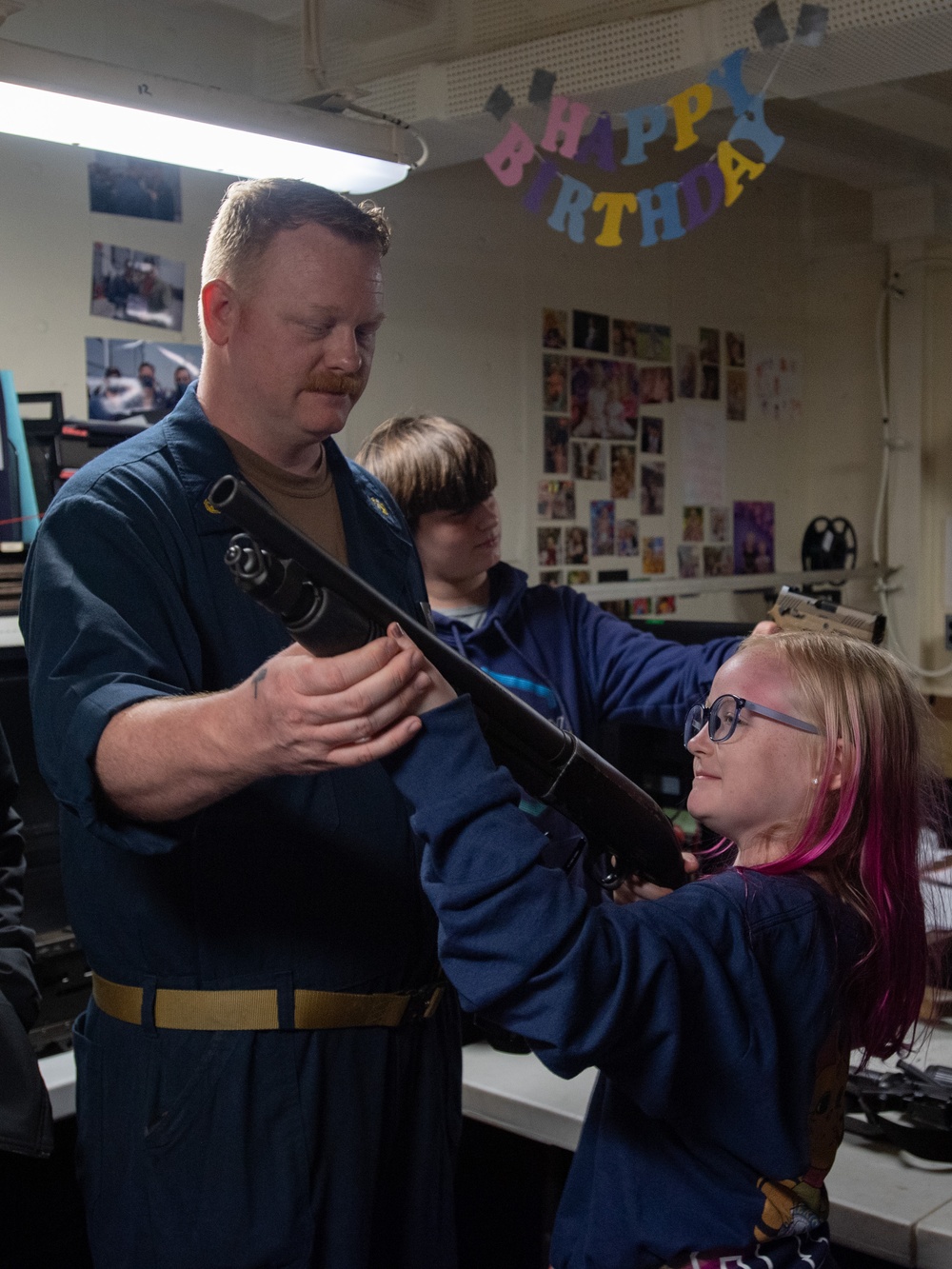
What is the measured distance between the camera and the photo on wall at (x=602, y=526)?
3906 mm

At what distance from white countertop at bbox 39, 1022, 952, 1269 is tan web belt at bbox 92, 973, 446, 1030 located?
0.46 metres

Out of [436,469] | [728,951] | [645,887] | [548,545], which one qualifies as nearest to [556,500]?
[548,545]

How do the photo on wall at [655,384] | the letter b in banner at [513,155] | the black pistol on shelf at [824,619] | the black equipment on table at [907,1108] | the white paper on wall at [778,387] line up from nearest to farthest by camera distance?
1. the black equipment on table at [907,1108]
2. the black pistol on shelf at [824,619]
3. the letter b in banner at [513,155]
4. the photo on wall at [655,384]
5. the white paper on wall at [778,387]

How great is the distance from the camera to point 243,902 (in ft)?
3.90

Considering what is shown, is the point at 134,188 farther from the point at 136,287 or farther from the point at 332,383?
the point at 332,383

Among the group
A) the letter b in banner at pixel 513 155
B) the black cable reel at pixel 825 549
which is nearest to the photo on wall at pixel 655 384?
the black cable reel at pixel 825 549

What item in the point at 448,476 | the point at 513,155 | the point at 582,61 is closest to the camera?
the point at 448,476

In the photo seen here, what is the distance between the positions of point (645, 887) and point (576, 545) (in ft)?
8.63

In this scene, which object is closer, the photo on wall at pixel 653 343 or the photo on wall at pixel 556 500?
the photo on wall at pixel 556 500

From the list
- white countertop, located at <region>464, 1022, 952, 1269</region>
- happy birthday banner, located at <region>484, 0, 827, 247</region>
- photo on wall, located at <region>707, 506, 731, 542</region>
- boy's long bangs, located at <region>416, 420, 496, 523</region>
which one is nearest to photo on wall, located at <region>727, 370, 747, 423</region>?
photo on wall, located at <region>707, 506, 731, 542</region>

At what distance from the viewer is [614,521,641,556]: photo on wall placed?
399 cm

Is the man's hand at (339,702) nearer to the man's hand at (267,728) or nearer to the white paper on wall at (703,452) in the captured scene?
the man's hand at (267,728)

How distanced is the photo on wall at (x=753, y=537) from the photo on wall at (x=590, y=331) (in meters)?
0.87

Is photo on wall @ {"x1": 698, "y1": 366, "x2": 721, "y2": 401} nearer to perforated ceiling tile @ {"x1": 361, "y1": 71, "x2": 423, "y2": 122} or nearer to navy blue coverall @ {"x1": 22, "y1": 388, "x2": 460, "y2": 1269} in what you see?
perforated ceiling tile @ {"x1": 361, "y1": 71, "x2": 423, "y2": 122}
